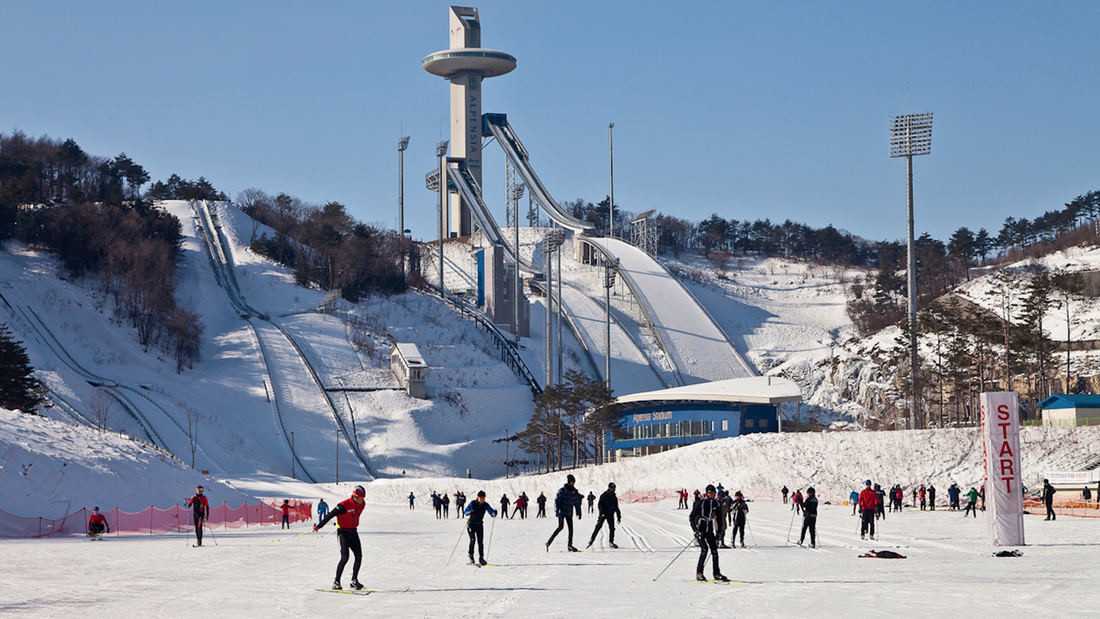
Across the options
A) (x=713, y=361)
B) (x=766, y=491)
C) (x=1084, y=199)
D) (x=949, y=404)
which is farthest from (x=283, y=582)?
(x=1084, y=199)

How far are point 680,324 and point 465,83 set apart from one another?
1237 inches

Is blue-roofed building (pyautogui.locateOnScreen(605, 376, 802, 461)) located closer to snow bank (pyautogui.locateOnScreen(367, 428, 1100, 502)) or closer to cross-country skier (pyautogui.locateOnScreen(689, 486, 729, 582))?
snow bank (pyautogui.locateOnScreen(367, 428, 1100, 502))

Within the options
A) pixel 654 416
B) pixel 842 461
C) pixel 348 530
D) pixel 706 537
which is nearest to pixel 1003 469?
pixel 706 537

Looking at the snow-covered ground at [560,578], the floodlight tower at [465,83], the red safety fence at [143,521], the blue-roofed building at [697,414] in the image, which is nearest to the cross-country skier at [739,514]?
the snow-covered ground at [560,578]

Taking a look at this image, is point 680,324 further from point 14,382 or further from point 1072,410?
point 14,382

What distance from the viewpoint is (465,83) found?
122188 mm

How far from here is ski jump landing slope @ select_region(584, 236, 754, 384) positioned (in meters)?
99.5

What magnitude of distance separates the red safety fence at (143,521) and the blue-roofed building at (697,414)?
34.8 meters

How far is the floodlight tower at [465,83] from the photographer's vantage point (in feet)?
395

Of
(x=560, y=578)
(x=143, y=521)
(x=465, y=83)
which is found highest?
(x=465, y=83)

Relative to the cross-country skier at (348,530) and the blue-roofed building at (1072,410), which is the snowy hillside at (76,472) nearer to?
the cross-country skier at (348,530)

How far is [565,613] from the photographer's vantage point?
1402cm

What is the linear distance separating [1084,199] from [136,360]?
102278 mm

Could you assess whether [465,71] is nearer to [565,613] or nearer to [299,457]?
[299,457]
